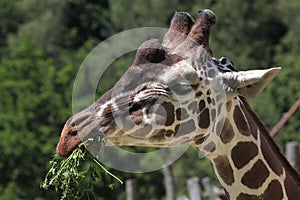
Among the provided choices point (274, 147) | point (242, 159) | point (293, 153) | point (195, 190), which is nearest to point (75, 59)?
point (195, 190)

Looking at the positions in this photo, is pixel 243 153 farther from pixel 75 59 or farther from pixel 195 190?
pixel 75 59

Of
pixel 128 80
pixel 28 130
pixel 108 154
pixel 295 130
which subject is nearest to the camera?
pixel 128 80

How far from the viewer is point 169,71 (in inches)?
172

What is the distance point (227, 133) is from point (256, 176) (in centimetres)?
25

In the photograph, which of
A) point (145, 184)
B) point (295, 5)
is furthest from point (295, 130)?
point (295, 5)

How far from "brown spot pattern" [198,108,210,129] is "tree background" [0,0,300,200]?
12.8 meters

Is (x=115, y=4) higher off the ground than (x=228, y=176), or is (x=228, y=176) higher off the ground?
(x=115, y=4)

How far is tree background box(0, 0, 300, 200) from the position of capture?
3111cm

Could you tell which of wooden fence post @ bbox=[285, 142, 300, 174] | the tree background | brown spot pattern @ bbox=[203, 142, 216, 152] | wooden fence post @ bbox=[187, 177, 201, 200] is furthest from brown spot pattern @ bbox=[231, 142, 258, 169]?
the tree background

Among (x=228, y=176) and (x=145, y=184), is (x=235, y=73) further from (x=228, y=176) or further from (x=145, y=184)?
(x=145, y=184)

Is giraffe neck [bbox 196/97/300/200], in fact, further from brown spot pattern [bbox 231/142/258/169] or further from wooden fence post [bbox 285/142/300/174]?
wooden fence post [bbox 285/142/300/174]

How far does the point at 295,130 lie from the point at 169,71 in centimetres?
2475

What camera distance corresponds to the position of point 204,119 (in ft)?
14.6

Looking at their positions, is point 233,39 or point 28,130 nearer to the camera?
point 28,130
